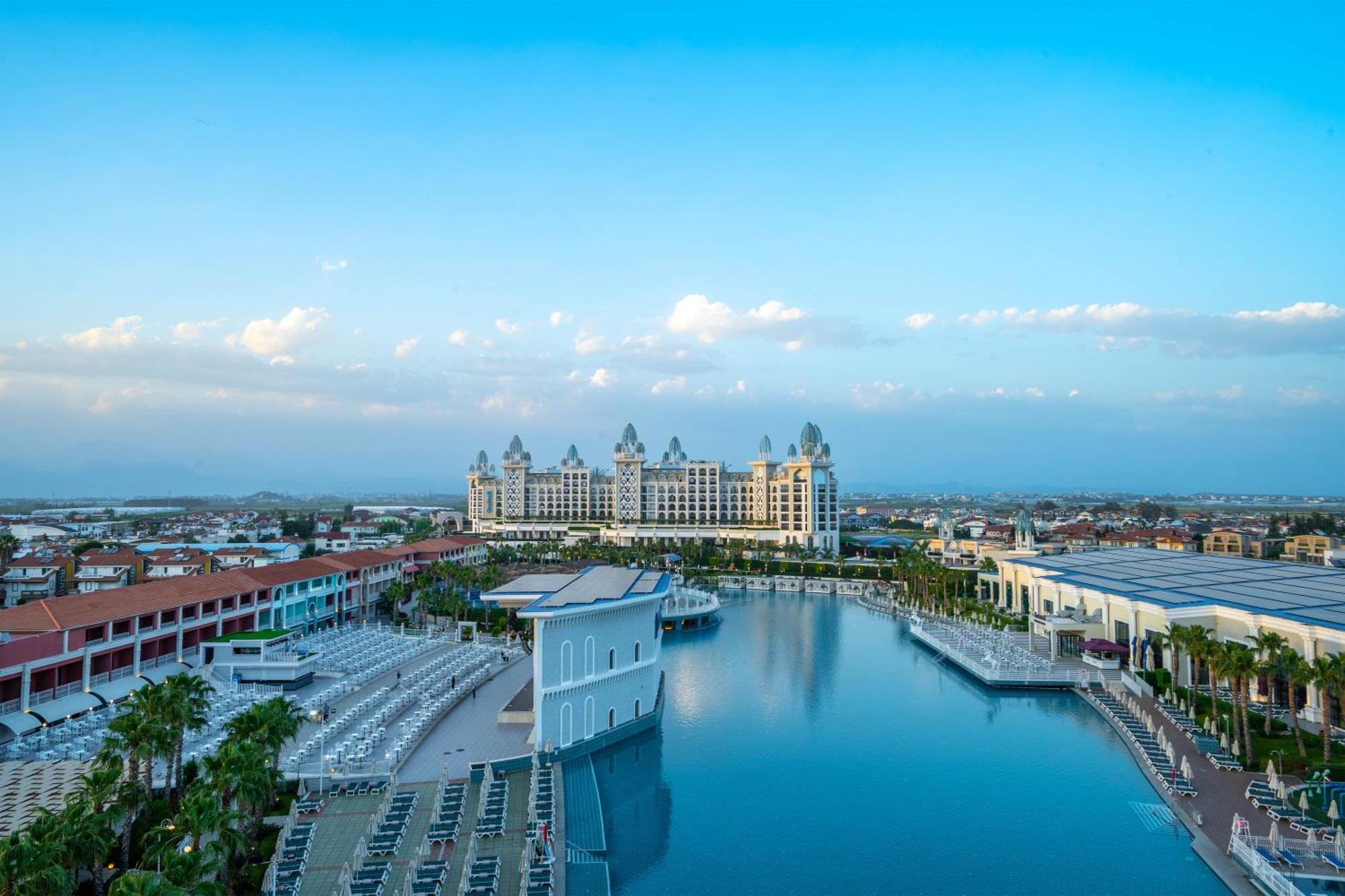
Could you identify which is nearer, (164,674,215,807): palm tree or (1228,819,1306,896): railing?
(1228,819,1306,896): railing

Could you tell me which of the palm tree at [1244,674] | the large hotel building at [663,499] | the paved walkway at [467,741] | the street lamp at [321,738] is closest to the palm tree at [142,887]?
the street lamp at [321,738]

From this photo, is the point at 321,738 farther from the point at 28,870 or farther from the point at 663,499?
the point at 663,499

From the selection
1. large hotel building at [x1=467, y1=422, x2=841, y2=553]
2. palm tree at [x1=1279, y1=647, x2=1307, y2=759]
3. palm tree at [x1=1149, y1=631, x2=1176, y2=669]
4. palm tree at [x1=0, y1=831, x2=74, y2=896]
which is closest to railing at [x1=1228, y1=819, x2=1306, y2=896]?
palm tree at [x1=1279, y1=647, x2=1307, y2=759]

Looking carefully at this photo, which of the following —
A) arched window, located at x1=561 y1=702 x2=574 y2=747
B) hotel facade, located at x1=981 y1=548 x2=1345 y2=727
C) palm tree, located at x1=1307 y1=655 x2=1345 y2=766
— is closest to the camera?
palm tree, located at x1=1307 y1=655 x2=1345 y2=766

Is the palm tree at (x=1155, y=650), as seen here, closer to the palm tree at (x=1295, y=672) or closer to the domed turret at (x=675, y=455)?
the palm tree at (x=1295, y=672)

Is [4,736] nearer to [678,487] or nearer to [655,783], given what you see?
[655,783]

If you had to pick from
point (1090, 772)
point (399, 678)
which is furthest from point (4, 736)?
point (1090, 772)

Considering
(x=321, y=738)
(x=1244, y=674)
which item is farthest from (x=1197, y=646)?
(x=321, y=738)

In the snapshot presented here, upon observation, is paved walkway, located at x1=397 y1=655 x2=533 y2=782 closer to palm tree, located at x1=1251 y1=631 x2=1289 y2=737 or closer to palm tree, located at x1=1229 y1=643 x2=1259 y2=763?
palm tree, located at x1=1229 y1=643 x2=1259 y2=763
